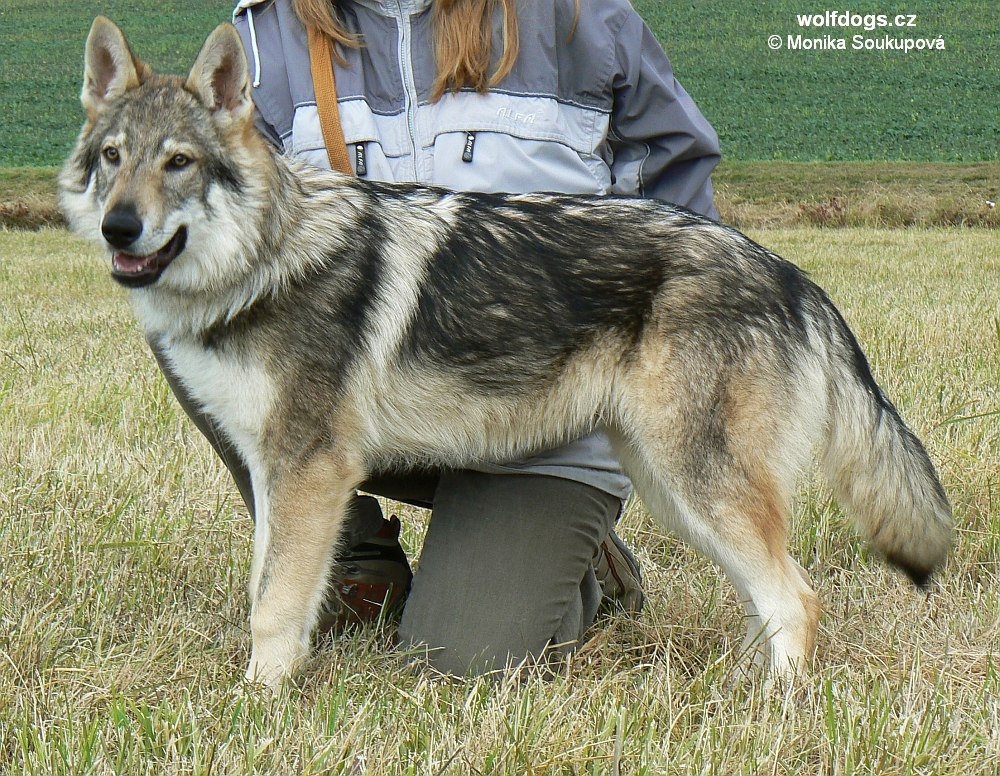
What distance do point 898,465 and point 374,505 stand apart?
1708 millimetres

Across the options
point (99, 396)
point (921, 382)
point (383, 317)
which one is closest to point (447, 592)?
point (383, 317)

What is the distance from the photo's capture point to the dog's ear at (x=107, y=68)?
2.89 meters

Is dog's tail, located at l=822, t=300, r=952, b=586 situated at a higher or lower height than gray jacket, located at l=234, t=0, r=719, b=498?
lower

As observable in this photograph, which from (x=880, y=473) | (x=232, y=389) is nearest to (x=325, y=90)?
(x=232, y=389)

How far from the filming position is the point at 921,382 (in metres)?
5.31

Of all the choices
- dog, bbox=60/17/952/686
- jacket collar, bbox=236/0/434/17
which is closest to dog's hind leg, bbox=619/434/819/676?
dog, bbox=60/17/952/686

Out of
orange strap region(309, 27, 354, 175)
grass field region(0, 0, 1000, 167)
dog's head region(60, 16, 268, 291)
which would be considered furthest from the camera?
grass field region(0, 0, 1000, 167)

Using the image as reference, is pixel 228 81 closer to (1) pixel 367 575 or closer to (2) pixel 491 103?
(2) pixel 491 103

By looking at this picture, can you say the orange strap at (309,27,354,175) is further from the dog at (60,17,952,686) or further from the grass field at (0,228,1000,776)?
the grass field at (0,228,1000,776)

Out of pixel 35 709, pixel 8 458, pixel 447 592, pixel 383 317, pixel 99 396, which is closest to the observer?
pixel 35 709

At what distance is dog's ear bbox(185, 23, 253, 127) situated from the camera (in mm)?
2887

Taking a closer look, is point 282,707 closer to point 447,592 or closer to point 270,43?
point 447,592

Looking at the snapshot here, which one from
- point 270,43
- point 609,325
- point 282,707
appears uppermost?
point 270,43

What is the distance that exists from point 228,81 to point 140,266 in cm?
58
